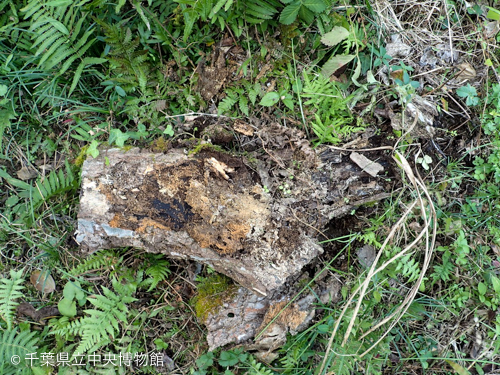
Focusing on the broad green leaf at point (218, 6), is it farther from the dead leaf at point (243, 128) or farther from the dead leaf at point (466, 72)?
the dead leaf at point (466, 72)

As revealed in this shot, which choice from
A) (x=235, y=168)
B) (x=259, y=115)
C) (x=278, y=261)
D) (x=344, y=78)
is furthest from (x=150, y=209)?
(x=344, y=78)

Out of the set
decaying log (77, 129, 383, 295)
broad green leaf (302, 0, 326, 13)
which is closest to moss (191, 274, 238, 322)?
decaying log (77, 129, 383, 295)

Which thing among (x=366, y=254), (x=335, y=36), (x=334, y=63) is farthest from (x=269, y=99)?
(x=366, y=254)

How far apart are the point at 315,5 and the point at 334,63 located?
21.5 inches

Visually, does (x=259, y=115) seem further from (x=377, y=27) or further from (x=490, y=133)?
(x=490, y=133)

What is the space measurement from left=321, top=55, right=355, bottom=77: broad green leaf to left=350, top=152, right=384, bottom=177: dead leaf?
0.84m

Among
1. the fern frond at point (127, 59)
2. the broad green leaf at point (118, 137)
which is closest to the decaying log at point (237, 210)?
the broad green leaf at point (118, 137)

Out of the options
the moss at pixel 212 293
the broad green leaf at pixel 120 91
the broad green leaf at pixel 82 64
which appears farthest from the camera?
the broad green leaf at pixel 120 91

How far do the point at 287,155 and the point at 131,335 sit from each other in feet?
7.43

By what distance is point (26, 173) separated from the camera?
11.3ft

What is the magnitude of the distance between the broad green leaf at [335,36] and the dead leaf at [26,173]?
121 inches

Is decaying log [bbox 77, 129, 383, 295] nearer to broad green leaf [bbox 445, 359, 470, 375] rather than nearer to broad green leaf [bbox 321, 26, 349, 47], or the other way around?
broad green leaf [bbox 321, 26, 349, 47]

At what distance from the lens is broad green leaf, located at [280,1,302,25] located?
2826mm

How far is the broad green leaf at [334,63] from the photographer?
3.09m
